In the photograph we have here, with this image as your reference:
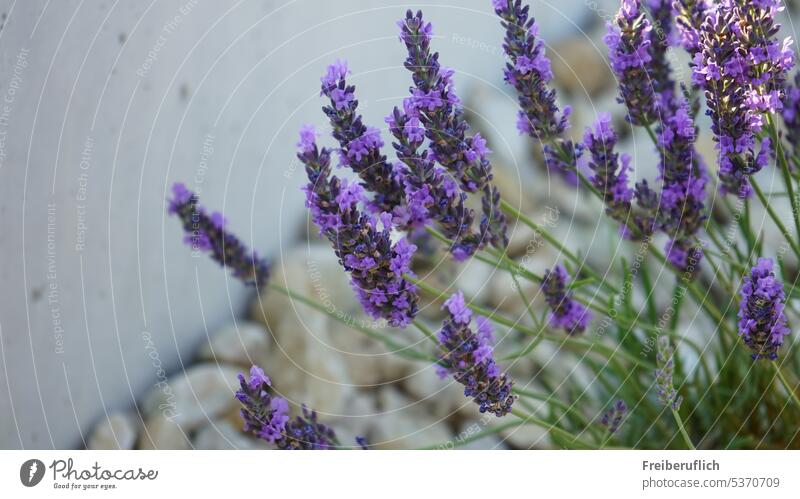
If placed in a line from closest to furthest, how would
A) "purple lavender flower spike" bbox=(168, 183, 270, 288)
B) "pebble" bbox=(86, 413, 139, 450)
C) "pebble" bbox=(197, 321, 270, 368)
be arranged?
"purple lavender flower spike" bbox=(168, 183, 270, 288) < "pebble" bbox=(86, 413, 139, 450) < "pebble" bbox=(197, 321, 270, 368)

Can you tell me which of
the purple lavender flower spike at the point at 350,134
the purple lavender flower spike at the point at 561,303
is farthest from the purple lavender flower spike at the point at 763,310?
the purple lavender flower spike at the point at 350,134

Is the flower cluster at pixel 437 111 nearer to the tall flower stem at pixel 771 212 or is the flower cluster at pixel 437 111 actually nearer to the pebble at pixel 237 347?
the tall flower stem at pixel 771 212

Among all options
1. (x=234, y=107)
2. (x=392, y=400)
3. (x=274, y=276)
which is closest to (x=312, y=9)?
(x=234, y=107)

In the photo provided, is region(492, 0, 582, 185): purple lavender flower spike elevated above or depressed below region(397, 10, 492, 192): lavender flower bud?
above

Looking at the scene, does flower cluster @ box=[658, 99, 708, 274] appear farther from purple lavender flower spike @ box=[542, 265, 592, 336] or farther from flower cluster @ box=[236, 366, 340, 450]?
flower cluster @ box=[236, 366, 340, 450]

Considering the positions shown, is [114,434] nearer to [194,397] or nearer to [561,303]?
[194,397]

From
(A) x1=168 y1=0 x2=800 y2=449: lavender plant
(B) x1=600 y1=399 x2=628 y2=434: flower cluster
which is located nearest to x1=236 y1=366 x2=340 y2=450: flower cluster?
(A) x1=168 y1=0 x2=800 y2=449: lavender plant

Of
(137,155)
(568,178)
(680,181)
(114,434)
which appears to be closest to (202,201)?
→ (137,155)
